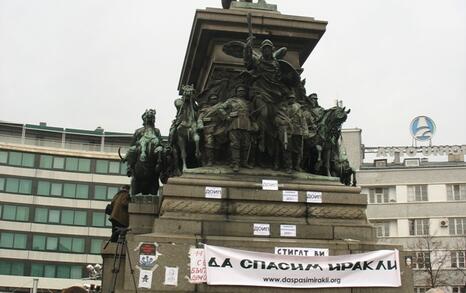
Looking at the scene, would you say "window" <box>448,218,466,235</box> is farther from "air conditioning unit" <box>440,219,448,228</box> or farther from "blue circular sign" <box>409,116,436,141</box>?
"blue circular sign" <box>409,116,436,141</box>

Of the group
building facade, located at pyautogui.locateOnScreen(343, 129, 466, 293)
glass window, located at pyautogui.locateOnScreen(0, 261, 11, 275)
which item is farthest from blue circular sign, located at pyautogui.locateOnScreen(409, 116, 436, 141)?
glass window, located at pyautogui.locateOnScreen(0, 261, 11, 275)

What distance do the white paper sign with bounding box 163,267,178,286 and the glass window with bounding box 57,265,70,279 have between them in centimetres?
6460

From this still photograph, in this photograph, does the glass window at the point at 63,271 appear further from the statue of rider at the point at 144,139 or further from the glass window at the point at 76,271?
the statue of rider at the point at 144,139

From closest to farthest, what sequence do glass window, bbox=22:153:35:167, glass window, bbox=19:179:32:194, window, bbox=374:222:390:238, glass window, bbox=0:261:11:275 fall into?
window, bbox=374:222:390:238 < glass window, bbox=0:261:11:275 < glass window, bbox=19:179:32:194 < glass window, bbox=22:153:35:167

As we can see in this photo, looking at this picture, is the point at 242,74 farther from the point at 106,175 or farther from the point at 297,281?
the point at 106,175

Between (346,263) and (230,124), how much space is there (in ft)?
11.7

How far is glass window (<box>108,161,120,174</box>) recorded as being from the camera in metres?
77.9

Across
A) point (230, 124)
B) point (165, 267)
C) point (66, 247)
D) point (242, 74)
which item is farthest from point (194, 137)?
point (66, 247)

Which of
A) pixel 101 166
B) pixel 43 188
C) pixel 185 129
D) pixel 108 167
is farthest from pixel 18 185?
pixel 185 129

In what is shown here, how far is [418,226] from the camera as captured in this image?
2591 inches

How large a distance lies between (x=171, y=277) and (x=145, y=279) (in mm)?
461

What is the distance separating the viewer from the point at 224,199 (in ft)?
45.2

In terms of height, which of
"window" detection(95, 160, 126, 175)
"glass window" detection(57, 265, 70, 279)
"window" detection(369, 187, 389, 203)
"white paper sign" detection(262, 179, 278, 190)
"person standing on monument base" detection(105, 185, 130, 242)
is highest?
"window" detection(95, 160, 126, 175)

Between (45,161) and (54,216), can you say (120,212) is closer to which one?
(54,216)
